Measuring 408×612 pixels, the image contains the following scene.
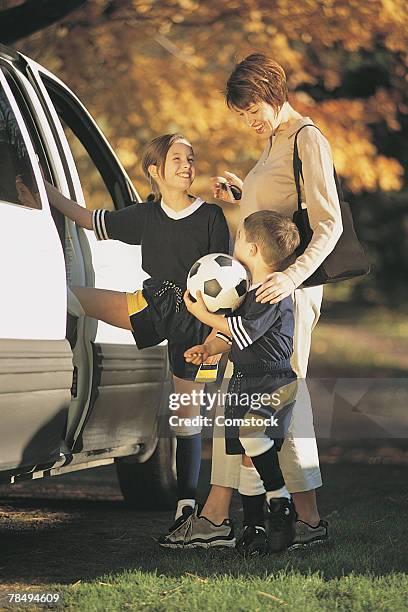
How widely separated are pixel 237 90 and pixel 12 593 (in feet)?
6.79

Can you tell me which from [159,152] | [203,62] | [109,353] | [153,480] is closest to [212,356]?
[109,353]

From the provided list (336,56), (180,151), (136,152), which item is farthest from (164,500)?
(336,56)

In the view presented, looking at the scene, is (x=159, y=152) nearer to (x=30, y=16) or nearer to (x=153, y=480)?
(x=153, y=480)

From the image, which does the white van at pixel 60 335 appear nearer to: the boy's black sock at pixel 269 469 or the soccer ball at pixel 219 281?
the soccer ball at pixel 219 281

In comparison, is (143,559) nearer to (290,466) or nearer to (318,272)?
(290,466)

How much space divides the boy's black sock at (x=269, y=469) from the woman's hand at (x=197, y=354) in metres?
0.43

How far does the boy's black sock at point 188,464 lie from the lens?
524 cm

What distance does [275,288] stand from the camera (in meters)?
4.73

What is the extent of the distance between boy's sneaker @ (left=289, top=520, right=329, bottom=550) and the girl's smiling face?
57.2 inches

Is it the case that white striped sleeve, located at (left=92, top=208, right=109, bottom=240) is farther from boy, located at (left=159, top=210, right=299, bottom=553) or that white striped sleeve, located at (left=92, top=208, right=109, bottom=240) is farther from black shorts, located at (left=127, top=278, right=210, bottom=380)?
boy, located at (left=159, top=210, right=299, bottom=553)

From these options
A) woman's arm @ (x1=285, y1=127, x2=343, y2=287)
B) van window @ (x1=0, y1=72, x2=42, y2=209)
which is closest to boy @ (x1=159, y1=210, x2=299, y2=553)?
woman's arm @ (x1=285, y1=127, x2=343, y2=287)

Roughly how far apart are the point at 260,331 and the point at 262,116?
87cm

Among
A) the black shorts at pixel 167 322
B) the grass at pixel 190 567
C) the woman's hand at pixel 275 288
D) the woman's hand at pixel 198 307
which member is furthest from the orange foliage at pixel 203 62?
the woman's hand at pixel 275 288

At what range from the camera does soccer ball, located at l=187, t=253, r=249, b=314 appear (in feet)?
15.9
